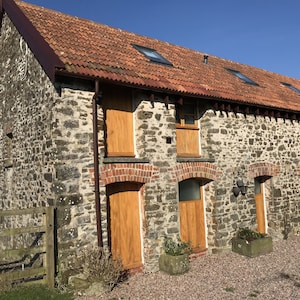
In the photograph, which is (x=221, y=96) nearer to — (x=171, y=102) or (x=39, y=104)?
(x=171, y=102)

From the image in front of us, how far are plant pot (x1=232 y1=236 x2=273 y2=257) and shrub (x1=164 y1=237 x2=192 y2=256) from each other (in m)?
1.77

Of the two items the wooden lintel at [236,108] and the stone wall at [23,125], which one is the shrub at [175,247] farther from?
the wooden lintel at [236,108]

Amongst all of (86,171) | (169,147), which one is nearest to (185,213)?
(169,147)

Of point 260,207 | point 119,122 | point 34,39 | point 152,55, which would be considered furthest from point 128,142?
point 260,207

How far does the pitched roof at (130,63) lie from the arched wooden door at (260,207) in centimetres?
281

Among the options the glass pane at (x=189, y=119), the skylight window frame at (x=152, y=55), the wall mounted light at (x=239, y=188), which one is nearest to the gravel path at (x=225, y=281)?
the wall mounted light at (x=239, y=188)

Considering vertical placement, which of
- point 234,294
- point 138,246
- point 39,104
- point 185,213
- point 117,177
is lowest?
point 234,294

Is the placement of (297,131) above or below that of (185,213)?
above

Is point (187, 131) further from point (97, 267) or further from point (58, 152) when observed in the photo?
point (97, 267)

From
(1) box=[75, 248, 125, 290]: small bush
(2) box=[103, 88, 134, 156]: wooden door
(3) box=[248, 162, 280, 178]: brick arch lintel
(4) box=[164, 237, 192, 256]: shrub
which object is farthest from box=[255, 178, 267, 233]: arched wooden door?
(1) box=[75, 248, 125, 290]: small bush

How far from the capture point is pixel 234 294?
6.50 meters

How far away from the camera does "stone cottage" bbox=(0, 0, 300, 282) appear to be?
287 inches

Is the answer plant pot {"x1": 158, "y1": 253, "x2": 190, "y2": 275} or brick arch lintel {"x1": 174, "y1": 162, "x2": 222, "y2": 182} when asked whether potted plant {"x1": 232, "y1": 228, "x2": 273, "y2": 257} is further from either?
plant pot {"x1": 158, "y1": 253, "x2": 190, "y2": 275}

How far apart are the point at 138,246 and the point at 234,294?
9.00 ft
